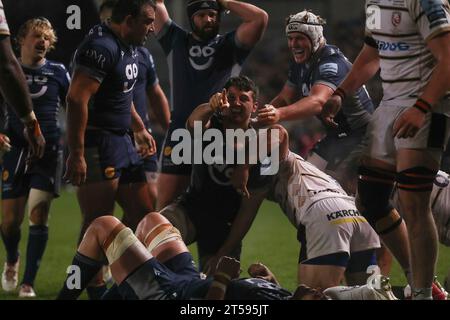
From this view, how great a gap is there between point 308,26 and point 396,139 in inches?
72.9

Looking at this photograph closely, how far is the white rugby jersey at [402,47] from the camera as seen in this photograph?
17.7ft

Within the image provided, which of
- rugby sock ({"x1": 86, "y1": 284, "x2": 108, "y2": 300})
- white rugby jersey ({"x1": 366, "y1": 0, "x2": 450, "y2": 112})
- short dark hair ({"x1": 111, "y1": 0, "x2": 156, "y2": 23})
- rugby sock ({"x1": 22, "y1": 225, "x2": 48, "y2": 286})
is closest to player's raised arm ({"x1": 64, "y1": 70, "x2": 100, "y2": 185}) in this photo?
short dark hair ({"x1": 111, "y1": 0, "x2": 156, "y2": 23})

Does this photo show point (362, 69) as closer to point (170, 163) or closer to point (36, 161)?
point (170, 163)

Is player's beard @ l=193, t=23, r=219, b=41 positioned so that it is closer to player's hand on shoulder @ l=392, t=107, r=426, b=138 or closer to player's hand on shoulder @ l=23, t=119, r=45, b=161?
player's hand on shoulder @ l=23, t=119, r=45, b=161

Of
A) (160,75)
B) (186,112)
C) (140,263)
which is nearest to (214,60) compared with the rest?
(186,112)

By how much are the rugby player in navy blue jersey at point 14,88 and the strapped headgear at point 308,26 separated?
6.96 ft

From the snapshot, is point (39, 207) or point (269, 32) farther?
point (269, 32)

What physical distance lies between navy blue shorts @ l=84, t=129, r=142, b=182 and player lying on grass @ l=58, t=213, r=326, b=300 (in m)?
1.31

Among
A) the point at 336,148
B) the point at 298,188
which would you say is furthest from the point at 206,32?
the point at 298,188

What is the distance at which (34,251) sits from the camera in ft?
23.9

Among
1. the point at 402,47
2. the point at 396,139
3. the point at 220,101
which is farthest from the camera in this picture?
the point at 220,101

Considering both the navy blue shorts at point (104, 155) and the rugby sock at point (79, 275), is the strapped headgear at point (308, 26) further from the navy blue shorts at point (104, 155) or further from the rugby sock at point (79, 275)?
the rugby sock at point (79, 275)

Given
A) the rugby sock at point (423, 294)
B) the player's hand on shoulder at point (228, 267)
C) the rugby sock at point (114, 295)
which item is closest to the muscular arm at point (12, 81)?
the rugby sock at point (114, 295)
